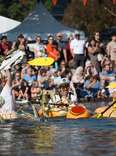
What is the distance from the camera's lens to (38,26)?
125 ft

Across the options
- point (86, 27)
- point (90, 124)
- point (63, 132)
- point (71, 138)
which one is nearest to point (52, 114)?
point (90, 124)

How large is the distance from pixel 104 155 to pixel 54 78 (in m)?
17.8

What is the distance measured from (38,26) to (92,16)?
87.2 ft

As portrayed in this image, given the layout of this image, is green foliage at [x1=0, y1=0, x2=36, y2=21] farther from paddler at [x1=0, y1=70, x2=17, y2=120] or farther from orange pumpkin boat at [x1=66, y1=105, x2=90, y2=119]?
paddler at [x1=0, y1=70, x2=17, y2=120]

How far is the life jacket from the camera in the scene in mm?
34344

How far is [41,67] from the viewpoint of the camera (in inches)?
1337

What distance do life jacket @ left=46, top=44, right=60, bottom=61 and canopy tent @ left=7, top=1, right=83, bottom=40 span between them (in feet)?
9.80

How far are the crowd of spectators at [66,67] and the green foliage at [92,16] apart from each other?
23.5 m

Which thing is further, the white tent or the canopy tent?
the white tent

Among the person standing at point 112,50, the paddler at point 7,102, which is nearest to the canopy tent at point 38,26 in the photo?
the person standing at point 112,50

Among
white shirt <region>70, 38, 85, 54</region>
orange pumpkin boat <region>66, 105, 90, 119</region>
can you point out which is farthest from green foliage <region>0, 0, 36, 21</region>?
orange pumpkin boat <region>66, 105, 90, 119</region>

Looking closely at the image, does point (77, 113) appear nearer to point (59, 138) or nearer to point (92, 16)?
point (59, 138)

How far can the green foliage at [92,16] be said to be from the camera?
6094 centimetres

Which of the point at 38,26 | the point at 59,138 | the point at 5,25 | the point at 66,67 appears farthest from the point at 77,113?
the point at 5,25
